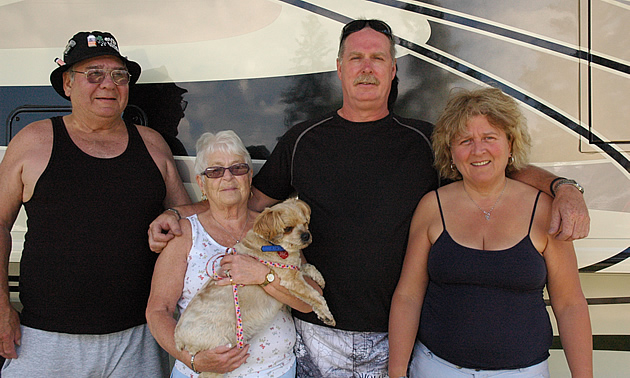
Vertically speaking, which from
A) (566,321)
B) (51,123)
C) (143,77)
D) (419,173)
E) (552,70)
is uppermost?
(143,77)

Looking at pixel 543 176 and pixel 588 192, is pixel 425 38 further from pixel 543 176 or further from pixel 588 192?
pixel 588 192

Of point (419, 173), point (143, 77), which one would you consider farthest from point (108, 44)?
point (419, 173)

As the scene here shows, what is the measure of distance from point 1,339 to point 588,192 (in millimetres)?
3456

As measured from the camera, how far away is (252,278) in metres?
2.17

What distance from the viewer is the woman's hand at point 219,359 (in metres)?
2.02

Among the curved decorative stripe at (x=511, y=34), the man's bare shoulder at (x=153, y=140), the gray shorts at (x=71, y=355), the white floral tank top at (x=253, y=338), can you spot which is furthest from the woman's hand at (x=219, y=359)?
the curved decorative stripe at (x=511, y=34)

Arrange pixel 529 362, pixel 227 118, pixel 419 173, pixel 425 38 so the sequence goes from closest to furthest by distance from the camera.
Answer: pixel 529 362
pixel 419 173
pixel 425 38
pixel 227 118

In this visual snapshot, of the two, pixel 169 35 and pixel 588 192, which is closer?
pixel 588 192

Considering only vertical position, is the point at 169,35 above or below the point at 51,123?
above

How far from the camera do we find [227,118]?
2689mm

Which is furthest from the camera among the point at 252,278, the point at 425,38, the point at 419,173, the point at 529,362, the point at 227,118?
the point at 227,118

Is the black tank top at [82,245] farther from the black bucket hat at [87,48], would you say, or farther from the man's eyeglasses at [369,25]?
the man's eyeglasses at [369,25]

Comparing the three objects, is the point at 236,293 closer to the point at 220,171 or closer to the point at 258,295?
the point at 258,295

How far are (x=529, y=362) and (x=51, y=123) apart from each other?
2924 mm
